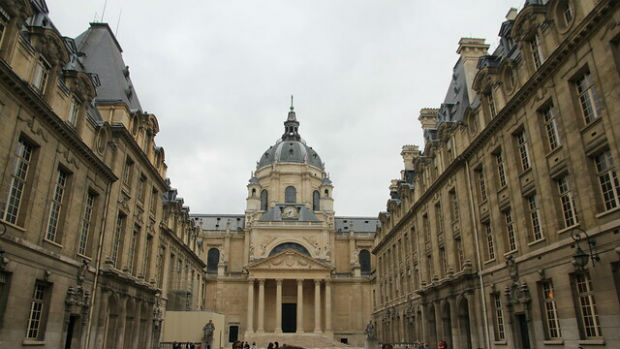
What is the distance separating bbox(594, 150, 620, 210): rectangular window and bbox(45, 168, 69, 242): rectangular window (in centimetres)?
Result: 2036

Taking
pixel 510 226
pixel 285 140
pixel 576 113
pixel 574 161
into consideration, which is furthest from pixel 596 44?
pixel 285 140

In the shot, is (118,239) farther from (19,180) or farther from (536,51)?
(536,51)

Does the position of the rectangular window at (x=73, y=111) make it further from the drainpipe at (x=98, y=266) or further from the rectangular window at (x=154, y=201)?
the rectangular window at (x=154, y=201)

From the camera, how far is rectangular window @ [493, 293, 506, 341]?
71.7ft

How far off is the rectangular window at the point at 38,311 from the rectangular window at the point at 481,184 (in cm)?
2076

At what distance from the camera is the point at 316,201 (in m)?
77.6

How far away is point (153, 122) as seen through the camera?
30.2 metres

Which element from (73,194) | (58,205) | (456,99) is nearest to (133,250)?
(73,194)

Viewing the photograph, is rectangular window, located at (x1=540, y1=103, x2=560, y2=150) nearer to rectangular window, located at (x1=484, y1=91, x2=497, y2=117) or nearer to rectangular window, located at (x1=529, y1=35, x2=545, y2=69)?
rectangular window, located at (x1=529, y1=35, x2=545, y2=69)

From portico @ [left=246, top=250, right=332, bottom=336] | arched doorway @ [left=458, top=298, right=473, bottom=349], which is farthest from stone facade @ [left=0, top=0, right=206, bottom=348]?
portico @ [left=246, top=250, right=332, bottom=336]

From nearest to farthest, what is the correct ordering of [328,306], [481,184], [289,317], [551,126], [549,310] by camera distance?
[549,310], [551,126], [481,184], [328,306], [289,317]

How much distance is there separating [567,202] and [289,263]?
46558 mm

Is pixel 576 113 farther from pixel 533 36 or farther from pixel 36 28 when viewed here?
pixel 36 28

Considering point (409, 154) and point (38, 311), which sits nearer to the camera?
point (38, 311)
